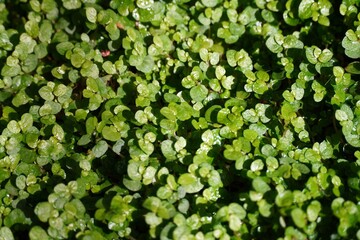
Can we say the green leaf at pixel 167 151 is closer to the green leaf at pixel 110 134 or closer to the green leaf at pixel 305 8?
the green leaf at pixel 110 134

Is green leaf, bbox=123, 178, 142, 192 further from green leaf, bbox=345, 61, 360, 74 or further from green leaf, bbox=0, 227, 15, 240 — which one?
green leaf, bbox=345, 61, 360, 74

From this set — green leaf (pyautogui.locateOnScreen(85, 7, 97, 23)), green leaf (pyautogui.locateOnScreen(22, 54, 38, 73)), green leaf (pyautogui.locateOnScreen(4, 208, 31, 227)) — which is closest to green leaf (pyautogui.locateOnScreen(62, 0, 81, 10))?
green leaf (pyautogui.locateOnScreen(85, 7, 97, 23))

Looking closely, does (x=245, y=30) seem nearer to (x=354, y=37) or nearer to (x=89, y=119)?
(x=354, y=37)

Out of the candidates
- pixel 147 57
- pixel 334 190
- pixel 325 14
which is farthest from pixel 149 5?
pixel 334 190

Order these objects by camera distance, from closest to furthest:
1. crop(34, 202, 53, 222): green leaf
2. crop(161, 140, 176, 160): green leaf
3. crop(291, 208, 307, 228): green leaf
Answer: crop(291, 208, 307, 228): green leaf, crop(34, 202, 53, 222): green leaf, crop(161, 140, 176, 160): green leaf

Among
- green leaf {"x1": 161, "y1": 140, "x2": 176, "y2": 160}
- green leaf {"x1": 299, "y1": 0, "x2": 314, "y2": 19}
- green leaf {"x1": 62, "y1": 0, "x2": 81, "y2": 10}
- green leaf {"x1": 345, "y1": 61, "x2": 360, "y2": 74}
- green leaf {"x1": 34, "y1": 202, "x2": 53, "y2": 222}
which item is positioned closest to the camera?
green leaf {"x1": 34, "y1": 202, "x2": 53, "y2": 222}

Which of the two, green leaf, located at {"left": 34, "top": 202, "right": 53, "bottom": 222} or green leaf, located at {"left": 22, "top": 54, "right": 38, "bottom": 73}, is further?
green leaf, located at {"left": 22, "top": 54, "right": 38, "bottom": 73}

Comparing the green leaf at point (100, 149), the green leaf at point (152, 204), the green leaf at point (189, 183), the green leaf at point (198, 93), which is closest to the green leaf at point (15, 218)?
the green leaf at point (100, 149)

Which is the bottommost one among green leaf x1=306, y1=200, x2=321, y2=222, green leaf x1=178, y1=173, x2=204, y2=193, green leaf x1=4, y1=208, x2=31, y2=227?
green leaf x1=4, y1=208, x2=31, y2=227
